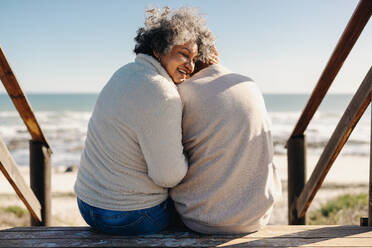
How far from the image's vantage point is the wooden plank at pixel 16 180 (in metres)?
2.20

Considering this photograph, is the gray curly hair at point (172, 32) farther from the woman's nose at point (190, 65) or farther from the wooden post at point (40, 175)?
the wooden post at point (40, 175)

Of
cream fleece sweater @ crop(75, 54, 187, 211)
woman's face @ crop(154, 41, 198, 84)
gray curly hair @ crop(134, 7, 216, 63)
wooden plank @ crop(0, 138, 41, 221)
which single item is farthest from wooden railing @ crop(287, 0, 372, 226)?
wooden plank @ crop(0, 138, 41, 221)

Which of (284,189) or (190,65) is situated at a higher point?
(190,65)

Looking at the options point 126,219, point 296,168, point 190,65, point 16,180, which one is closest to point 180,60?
point 190,65

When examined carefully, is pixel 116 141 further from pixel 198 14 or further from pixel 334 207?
pixel 334 207

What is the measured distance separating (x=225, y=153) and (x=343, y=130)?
2.76 ft

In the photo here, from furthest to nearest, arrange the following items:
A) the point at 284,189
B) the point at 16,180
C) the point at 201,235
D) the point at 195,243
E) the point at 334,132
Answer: the point at 284,189
the point at 16,180
the point at 334,132
the point at 201,235
the point at 195,243

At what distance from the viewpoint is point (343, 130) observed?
6.85 feet

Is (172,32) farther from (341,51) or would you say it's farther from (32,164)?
(32,164)

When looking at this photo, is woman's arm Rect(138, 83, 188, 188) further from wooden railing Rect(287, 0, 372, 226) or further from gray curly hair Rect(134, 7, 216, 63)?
wooden railing Rect(287, 0, 372, 226)

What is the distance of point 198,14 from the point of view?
186cm

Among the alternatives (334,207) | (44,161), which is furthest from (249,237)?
(334,207)

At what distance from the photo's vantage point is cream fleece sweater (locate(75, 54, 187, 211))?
61.7 inches

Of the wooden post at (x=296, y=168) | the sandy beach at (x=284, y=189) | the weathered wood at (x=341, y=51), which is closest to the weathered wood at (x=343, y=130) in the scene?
the weathered wood at (x=341, y=51)
